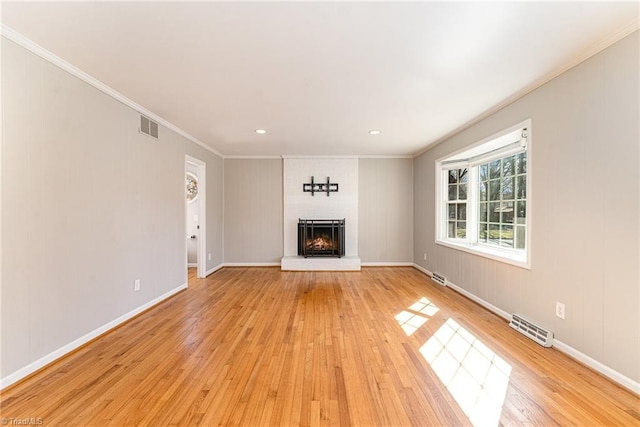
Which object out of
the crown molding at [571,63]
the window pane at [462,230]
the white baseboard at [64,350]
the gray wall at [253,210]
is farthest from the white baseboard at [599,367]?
the gray wall at [253,210]

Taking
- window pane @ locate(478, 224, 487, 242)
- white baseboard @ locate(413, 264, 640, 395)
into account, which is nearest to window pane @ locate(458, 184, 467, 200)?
window pane @ locate(478, 224, 487, 242)

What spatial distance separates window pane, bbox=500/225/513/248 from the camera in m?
3.32

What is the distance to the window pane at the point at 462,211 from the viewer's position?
4340mm

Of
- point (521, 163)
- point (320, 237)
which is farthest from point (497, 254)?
point (320, 237)

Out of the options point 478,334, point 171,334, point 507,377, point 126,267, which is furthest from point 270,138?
point 507,377

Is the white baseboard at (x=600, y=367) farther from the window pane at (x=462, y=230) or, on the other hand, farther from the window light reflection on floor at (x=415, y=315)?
the window pane at (x=462, y=230)

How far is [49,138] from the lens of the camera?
2.14 meters

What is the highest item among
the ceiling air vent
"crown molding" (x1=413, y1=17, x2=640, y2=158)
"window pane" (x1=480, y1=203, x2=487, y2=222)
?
"crown molding" (x1=413, y1=17, x2=640, y2=158)

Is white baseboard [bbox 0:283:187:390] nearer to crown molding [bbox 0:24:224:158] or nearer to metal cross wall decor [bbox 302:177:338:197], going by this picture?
crown molding [bbox 0:24:224:158]

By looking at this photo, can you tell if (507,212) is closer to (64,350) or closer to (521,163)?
(521,163)

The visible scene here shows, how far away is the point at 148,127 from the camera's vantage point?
11.0ft

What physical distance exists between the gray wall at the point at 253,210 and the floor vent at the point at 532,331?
4353 millimetres

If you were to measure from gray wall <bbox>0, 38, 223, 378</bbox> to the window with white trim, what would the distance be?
166 inches

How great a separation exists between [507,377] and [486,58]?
2413 mm
